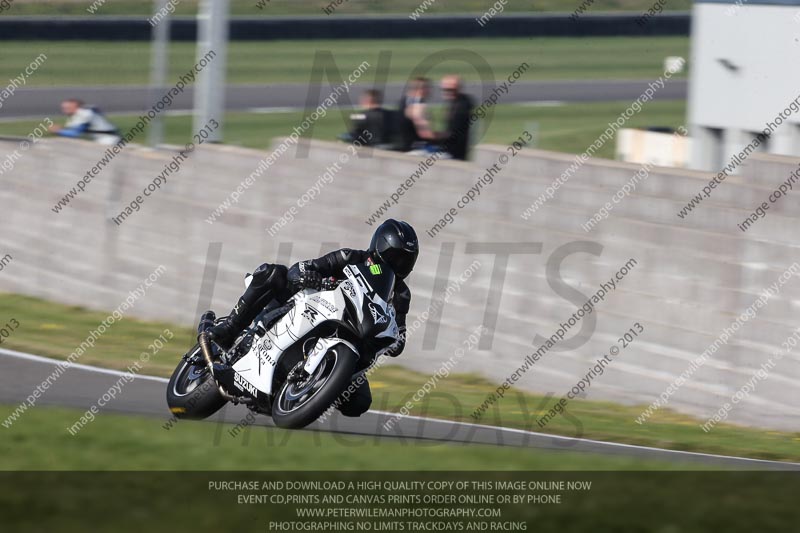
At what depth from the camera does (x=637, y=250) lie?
471 inches

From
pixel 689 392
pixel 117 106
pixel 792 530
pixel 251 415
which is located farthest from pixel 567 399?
pixel 117 106

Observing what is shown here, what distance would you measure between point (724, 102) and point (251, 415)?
10.7 m

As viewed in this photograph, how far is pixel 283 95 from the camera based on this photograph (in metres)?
29.7

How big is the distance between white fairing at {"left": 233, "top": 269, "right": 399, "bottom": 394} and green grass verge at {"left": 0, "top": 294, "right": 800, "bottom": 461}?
2.07 meters

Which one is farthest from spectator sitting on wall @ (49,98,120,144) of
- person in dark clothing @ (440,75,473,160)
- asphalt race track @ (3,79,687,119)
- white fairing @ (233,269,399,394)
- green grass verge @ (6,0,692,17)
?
white fairing @ (233,269,399,394)

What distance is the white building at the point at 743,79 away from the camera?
17.5 meters

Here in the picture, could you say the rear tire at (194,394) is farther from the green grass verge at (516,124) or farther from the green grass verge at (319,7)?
the green grass verge at (319,7)

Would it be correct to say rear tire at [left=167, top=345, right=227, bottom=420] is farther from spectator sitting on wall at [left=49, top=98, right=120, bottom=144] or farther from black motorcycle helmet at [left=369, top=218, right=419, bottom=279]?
spectator sitting on wall at [left=49, top=98, right=120, bottom=144]

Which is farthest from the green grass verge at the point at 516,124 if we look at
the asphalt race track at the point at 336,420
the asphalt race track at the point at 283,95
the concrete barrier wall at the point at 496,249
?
the asphalt race track at the point at 336,420

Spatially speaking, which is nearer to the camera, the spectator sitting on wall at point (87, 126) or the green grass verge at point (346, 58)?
the spectator sitting on wall at point (87, 126)

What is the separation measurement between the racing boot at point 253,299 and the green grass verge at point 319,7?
19600 millimetres

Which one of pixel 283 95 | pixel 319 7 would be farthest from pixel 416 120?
pixel 319 7

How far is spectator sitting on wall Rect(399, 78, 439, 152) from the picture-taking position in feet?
51.3

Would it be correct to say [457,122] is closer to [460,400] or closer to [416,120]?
[416,120]
